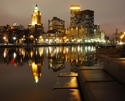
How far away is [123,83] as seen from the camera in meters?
5.93

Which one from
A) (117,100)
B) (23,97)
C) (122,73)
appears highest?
(122,73)

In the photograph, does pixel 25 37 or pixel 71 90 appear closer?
pixel 71 90

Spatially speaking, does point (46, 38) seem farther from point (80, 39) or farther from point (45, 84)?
point (45, 84)

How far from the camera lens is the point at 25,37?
12744 cm

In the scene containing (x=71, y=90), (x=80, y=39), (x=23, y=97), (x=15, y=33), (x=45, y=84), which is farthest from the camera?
(x=80, y=39)

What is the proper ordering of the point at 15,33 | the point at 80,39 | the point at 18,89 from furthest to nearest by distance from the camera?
the point at 80,39
the point at 15,33
the point at 18,89

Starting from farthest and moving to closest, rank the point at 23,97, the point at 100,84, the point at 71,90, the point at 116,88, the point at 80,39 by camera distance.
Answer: the point at 80,39 < the point at 71,90 < the point at 23,97 < the point at 100,84 < the point at 116,88

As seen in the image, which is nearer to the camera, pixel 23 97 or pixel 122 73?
pixel 122 73

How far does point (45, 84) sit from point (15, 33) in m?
125

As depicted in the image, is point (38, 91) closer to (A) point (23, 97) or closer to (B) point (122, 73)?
(A) point (23, 97)

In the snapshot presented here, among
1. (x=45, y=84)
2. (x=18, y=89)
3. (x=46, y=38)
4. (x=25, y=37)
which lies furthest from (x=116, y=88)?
(x=46, y=38)

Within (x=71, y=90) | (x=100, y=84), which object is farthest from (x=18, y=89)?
(x=100, y=84)

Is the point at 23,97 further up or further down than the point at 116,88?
further down

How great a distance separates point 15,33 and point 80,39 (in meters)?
89.9
